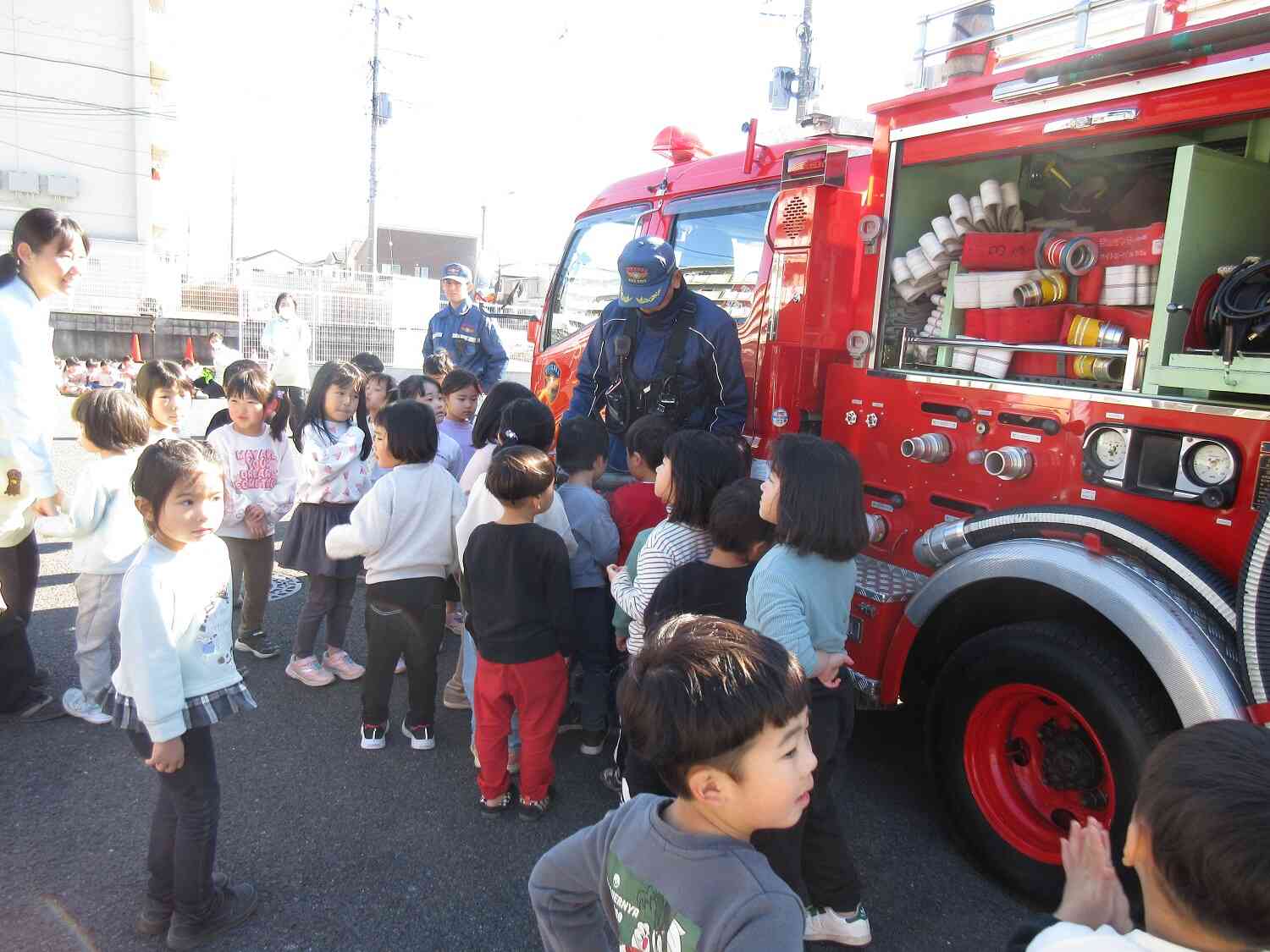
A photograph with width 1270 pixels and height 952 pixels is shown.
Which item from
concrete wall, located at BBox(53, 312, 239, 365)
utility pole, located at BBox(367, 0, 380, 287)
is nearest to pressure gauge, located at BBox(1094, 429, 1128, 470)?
concrete wall, located at BBox(53, 312, 239, 365)

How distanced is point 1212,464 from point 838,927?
1.59 m

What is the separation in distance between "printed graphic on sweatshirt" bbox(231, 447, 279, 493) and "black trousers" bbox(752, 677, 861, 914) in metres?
2.97

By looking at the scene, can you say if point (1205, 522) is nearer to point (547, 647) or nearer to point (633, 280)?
point (547, 647)

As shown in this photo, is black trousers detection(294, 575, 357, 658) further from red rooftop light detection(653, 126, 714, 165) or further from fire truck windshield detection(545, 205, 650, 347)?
red rooftop light detection(653, 126, 714, 165)

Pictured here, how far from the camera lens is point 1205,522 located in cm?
231

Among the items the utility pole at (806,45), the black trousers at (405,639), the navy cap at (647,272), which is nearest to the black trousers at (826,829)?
the black trousers at (405,639)

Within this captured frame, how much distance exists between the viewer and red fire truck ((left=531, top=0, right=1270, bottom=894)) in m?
2.25

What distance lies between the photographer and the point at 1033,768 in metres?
2.69

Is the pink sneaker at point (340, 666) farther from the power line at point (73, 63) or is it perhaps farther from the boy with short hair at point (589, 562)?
the power line at point (73, 63)

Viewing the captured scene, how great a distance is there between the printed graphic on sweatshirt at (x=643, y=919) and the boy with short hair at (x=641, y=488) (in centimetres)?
204

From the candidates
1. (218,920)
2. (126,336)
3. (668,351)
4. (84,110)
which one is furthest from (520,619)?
(84,110)

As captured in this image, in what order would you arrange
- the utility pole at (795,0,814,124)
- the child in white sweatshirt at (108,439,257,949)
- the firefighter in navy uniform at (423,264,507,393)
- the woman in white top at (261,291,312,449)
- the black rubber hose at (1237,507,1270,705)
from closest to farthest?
the black rubber hose at (1237,507,1270,705) → the child in white sweatshirt at (108,439,257,949) → the firefighter in navy uniform at (423,264,507,393) → the woman in white top at (261,291,312,449) → the utility pole at (795,0,814,124)

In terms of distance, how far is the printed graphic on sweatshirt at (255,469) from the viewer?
13.5 feet

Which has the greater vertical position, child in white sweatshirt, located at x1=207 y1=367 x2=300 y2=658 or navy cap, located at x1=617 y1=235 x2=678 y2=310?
navy cap, located at x1=617 y1=235 x2=678 y2=310
